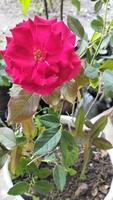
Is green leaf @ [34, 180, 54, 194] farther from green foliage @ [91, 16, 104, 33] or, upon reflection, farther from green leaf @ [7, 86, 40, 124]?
green foliage @ [91, 16, 104, 33]

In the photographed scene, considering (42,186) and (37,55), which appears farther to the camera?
(42,186)

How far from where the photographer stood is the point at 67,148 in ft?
2.49

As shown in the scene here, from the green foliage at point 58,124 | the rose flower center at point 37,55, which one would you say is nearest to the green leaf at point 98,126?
the green foliage at point 58,124

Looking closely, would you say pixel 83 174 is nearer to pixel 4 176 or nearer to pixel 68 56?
pixel 4 176

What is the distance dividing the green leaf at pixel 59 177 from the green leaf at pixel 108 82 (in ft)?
0.65

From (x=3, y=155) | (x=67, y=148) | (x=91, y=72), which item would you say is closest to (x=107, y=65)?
(x=91, y=72)

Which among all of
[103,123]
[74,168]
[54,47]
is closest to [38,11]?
[74,168]

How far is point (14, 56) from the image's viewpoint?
0.65m

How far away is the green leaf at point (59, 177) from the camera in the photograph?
81cm

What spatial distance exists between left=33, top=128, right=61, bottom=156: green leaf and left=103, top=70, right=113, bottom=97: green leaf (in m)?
0.11

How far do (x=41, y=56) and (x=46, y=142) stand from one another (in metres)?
0.14

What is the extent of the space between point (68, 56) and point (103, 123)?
20cm

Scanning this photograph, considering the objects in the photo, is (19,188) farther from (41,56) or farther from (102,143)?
(41,56)

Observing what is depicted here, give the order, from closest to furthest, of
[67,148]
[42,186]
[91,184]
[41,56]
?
[41,56] < [67,148] < [42,186] < [91,184]
